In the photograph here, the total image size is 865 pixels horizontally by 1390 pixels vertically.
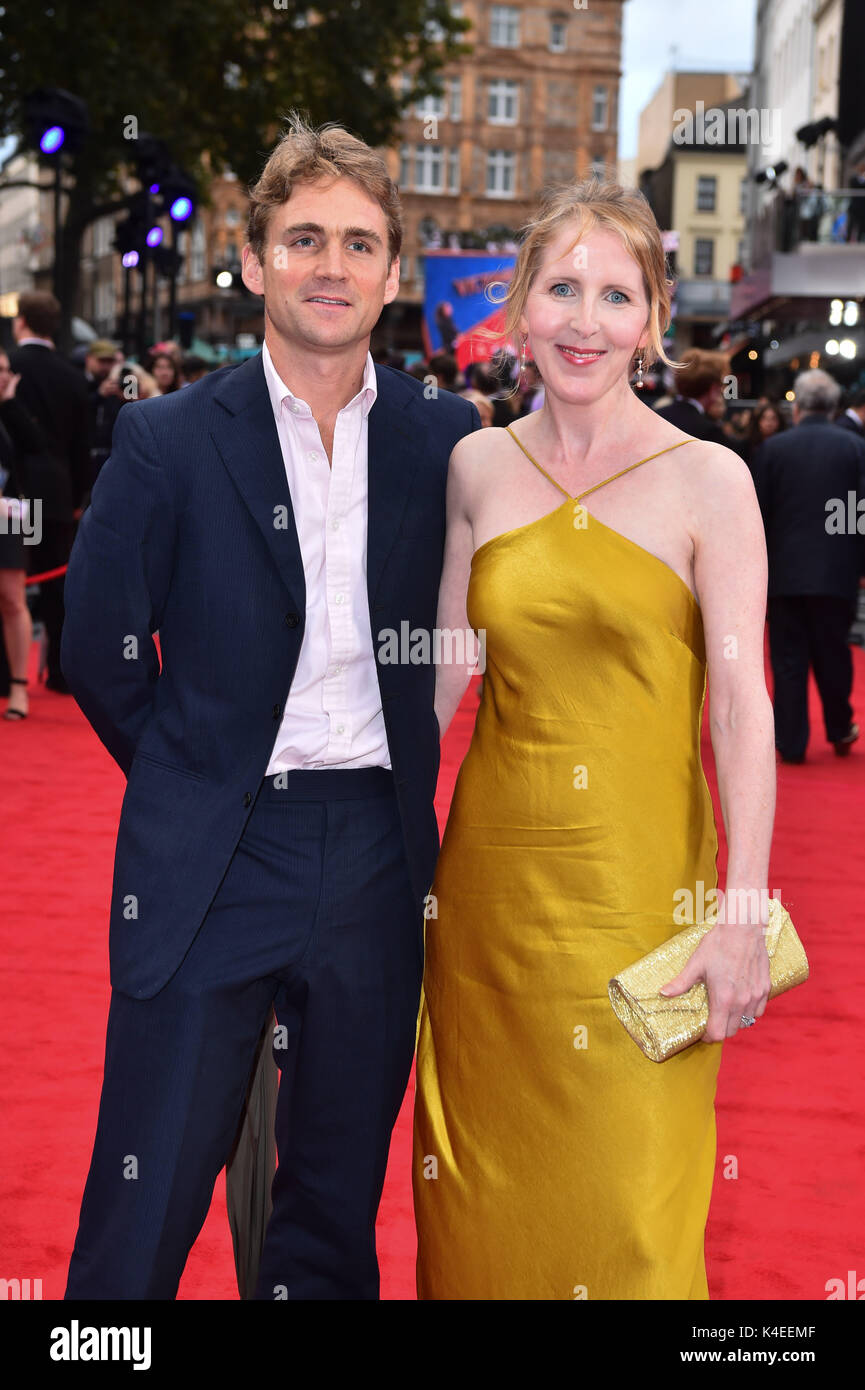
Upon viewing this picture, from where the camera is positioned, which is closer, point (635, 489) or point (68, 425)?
point (635, 489)

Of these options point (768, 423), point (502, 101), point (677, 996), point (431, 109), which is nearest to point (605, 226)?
point (677, 996)

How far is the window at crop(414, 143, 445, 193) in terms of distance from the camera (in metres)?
72.4

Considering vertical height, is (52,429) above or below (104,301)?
below

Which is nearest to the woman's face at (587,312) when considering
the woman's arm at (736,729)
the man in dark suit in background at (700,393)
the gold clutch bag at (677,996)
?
the woman's arm at (736,729)

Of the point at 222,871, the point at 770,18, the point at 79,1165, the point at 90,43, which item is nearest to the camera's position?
the point at 222,871

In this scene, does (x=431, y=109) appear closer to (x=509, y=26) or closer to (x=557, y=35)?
(x=509, y=26)

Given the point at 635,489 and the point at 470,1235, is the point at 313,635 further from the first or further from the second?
the point at 470,1235

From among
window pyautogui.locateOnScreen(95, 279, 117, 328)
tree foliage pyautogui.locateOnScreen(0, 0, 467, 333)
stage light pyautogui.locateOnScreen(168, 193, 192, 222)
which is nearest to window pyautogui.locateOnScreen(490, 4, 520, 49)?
window pyautogui.locateOnScreen(95, 279, 117, 328)

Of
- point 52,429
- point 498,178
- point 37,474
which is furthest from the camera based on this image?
point 498,178

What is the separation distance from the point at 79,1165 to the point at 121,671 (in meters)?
1.93

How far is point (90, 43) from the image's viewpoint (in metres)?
26.0

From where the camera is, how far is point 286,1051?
285cm

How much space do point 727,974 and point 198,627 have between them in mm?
935
